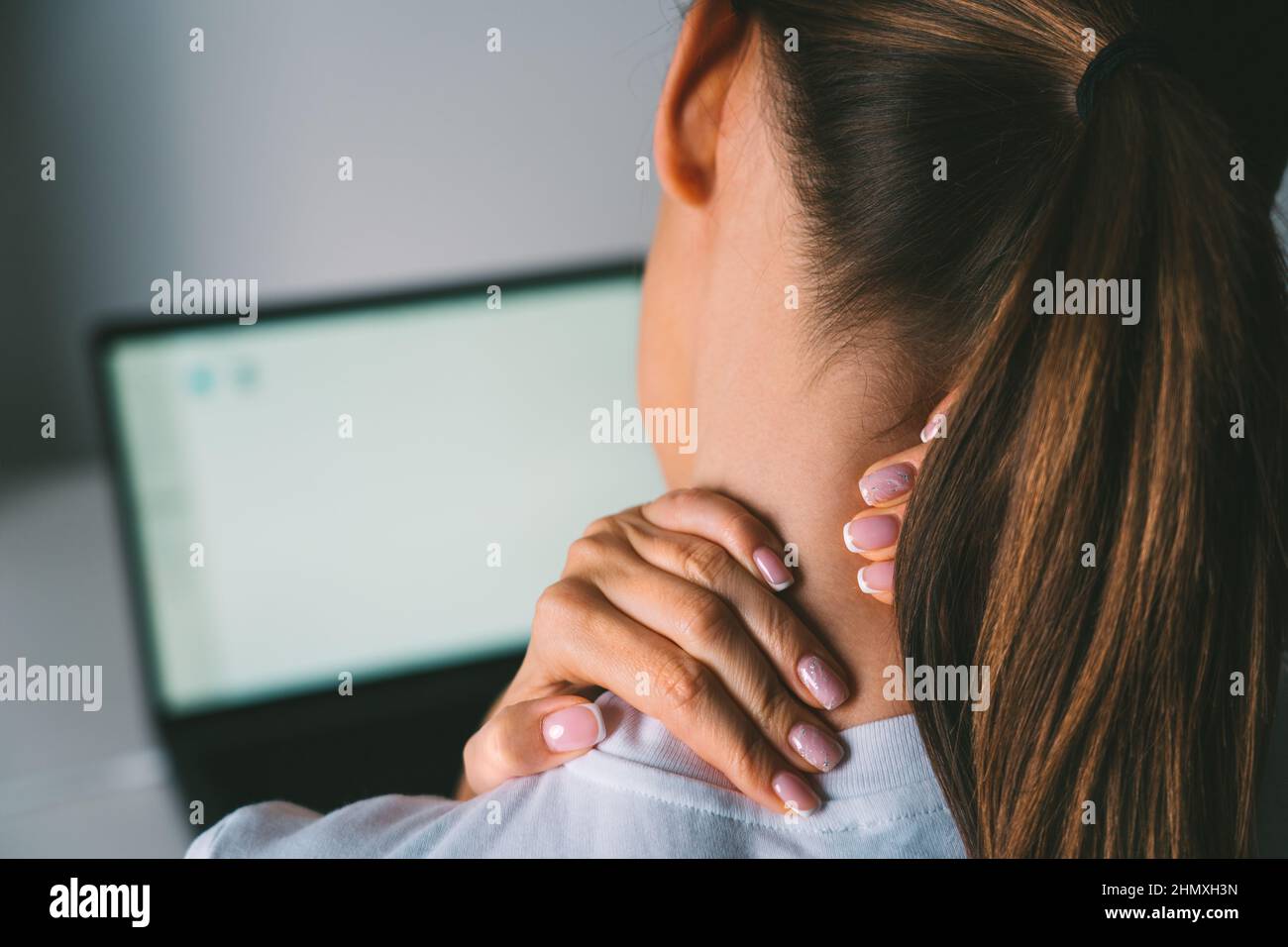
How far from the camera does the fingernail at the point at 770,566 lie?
49 cm

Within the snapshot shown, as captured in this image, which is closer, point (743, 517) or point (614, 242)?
point (743, 517)

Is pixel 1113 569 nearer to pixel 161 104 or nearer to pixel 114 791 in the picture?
pixel 114 791

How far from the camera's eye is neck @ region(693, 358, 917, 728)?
487 millimetres

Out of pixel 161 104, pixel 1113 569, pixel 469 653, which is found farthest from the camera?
pixel 161 104

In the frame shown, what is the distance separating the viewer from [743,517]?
1.65 feet

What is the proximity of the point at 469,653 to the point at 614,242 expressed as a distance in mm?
765

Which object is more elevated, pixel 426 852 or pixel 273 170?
pixel 273 170

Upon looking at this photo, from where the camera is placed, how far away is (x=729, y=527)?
50 cm
